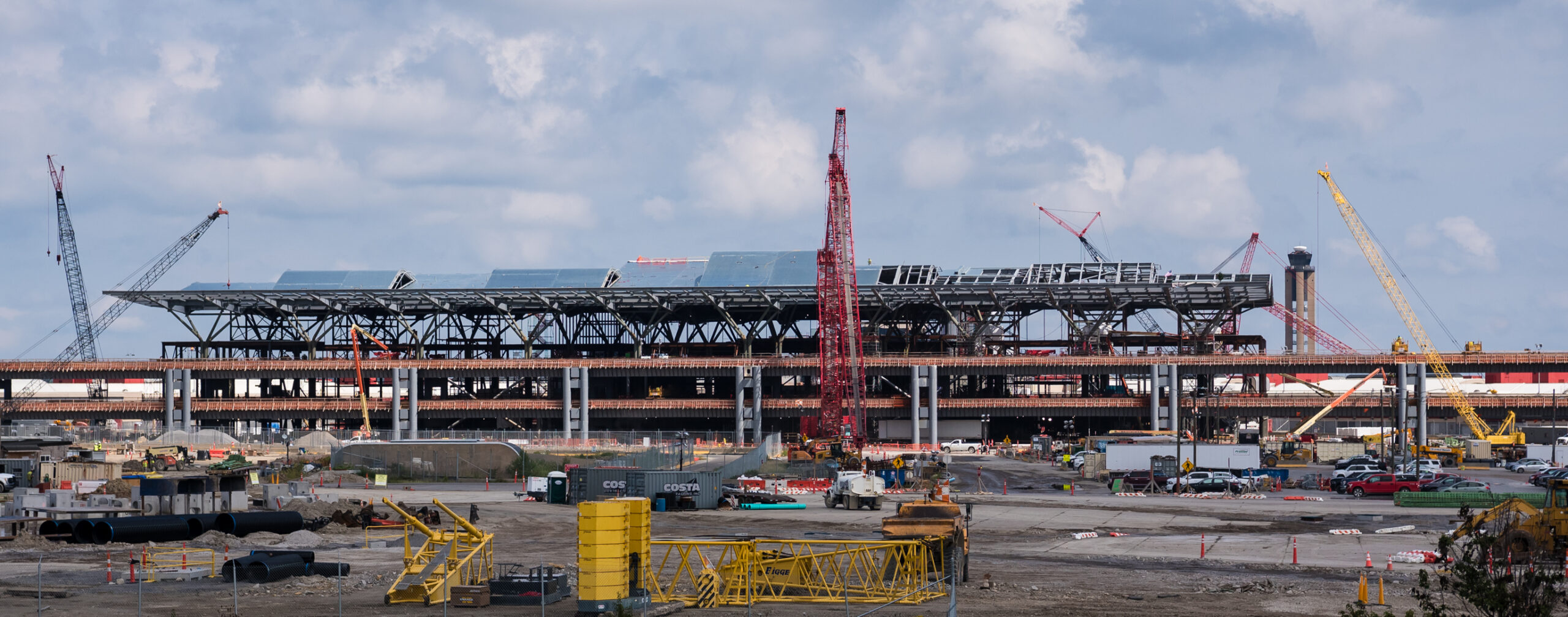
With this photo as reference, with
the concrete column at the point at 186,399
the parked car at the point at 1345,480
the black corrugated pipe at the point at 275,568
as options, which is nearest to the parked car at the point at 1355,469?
the parked car at the point at 1345,480

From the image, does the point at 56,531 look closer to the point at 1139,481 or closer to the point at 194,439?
the point at 1139,481

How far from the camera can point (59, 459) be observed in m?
92.9

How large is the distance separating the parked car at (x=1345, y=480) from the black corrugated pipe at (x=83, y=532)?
62.8 metres

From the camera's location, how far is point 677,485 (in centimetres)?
6550

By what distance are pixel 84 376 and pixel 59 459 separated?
2602 inches

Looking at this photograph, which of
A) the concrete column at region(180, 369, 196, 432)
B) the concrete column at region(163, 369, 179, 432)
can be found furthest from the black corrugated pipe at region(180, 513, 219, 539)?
the concrete column at region(163, 369, 179, 432)

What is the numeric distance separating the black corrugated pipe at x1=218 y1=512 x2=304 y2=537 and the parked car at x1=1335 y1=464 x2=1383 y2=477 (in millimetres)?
58669

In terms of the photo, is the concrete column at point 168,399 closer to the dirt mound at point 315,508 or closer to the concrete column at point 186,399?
the concrete column at point 186,399

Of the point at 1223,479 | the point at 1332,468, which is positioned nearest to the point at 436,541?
the point at 1223,479

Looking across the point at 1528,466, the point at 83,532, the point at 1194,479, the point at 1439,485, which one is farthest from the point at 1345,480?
the point at 83,532

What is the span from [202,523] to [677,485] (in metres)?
23.4

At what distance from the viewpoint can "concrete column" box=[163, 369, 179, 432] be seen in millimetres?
141500

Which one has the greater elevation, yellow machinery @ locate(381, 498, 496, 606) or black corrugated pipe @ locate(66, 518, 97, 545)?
yellow machinery @ locate(381, 498, 496, 606)

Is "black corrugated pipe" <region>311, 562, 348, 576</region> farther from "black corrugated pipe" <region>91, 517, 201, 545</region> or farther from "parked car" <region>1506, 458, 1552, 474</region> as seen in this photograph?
"parked car" <region>1506, 458, 1552, 474</region>
